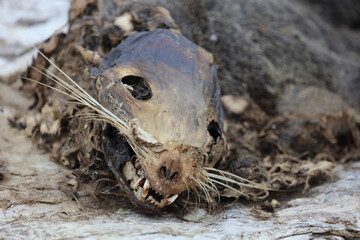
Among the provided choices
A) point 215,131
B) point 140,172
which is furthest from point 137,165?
point 215,131

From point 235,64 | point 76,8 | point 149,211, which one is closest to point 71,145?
point 149,211

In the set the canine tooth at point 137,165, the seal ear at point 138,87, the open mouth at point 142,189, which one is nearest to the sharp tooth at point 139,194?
the open mouth at point 142,189

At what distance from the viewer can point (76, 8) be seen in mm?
4277

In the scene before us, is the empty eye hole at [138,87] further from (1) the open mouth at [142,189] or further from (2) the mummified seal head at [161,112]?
(1) the open mouth at [142,189]

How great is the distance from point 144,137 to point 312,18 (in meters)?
3.66

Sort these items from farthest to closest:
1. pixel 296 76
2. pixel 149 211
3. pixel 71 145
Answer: pixel 296 76
pixel 71 145
pixel 149 211

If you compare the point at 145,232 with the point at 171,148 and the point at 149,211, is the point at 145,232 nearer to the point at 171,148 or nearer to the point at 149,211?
the point at 149,211

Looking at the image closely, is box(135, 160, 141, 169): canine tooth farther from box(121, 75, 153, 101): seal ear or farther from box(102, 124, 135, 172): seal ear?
box(121, 75, 153, 101): seal ear

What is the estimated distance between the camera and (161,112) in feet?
9.30

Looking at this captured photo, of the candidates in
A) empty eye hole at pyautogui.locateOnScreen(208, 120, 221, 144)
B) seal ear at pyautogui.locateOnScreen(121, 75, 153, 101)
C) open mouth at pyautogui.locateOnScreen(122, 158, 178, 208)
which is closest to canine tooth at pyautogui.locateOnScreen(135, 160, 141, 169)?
open mouth at pyautogui.locateOnScreen(122, 158, 178, 208)

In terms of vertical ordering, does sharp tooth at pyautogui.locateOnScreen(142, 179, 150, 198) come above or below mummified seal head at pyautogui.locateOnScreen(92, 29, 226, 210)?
below

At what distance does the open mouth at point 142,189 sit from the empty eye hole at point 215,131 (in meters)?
0.57

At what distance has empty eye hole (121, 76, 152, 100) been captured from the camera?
2975 millimetres

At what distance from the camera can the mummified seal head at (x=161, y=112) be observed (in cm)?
267
